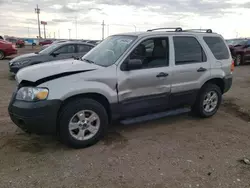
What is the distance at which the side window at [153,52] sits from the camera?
14.4 feet

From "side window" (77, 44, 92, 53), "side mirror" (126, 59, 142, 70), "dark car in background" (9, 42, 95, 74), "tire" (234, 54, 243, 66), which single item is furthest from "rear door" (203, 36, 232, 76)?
"tire" (234, 54, 243, 66)

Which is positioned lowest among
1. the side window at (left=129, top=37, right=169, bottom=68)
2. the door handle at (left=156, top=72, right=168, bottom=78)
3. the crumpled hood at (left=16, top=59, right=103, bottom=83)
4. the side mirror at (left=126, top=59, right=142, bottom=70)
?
the door handle at (left=156, top=72, right=168, bottom=78)

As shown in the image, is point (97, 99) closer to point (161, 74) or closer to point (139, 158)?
point (139, 158)

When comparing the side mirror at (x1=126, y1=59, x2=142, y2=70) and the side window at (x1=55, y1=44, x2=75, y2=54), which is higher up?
the side window at (x1=55, y1=44, x2=75, y2=54)

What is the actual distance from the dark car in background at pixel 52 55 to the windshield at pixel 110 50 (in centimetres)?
489

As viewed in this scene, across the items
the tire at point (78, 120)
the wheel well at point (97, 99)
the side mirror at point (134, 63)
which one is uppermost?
the side mirror at point (134, 63)

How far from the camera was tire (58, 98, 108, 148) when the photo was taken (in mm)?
3703

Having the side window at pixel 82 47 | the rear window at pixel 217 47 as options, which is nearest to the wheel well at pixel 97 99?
the rear window at pixel 217 47

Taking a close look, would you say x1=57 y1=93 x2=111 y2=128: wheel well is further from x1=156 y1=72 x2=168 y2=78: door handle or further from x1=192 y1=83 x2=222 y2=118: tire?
x1=192 y1=83 x2=222 y2=118: tire

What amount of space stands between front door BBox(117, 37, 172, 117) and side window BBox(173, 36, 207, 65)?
26cm

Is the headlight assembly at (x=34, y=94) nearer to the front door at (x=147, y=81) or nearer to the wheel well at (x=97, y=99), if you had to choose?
the wheel well at (x=97, y=99)

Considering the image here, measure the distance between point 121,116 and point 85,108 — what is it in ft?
2.46

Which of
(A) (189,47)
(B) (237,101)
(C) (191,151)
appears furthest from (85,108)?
(B) (237,101)

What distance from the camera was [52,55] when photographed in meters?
9.78
